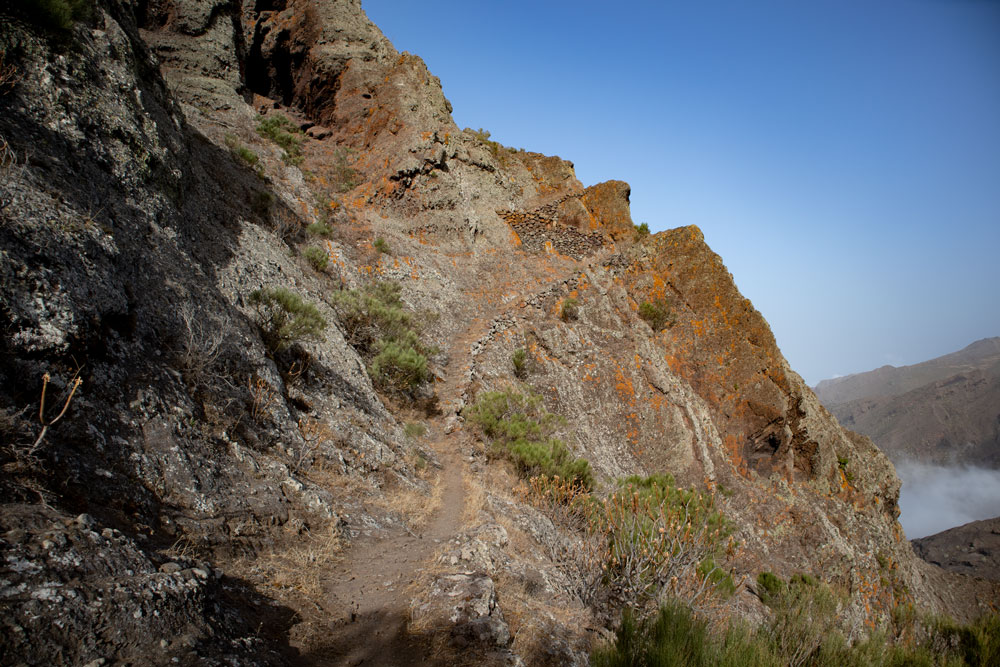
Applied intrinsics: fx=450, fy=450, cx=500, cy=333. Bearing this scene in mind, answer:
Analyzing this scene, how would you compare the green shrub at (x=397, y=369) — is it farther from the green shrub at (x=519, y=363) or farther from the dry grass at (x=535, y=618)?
the dry grass at (x=535, y=618)

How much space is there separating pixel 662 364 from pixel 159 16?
20645 millimetres

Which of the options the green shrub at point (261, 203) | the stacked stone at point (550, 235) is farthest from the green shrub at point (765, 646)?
the stacked stone at point (550, 235)

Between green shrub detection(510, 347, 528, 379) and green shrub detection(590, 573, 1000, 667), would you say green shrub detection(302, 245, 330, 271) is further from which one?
green shrub detection(590, 573, 1000, 667)

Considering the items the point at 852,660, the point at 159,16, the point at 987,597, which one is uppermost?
the point at 159,16

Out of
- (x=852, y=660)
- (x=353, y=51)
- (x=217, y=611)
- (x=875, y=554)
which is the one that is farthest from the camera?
(x=353, y=51)

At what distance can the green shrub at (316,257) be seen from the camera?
1134 centimetres

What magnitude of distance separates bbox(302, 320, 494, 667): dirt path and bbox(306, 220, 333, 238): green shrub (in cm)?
875

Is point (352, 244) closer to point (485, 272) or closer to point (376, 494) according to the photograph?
point (485, 272)

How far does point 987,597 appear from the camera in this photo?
1705 cm

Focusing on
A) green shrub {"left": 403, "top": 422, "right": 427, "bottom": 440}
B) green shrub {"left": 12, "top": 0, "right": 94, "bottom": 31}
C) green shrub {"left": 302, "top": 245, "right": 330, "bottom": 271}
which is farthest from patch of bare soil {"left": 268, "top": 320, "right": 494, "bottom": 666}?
green shrub {"left": 12, "top": 0, "right": 94, "bottom": 31}

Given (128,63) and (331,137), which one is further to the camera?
(331,137)

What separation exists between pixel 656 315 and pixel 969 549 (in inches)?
1794

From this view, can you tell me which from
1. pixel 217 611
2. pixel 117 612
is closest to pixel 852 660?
pixel 217 611

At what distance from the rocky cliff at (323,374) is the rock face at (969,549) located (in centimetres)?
2406
